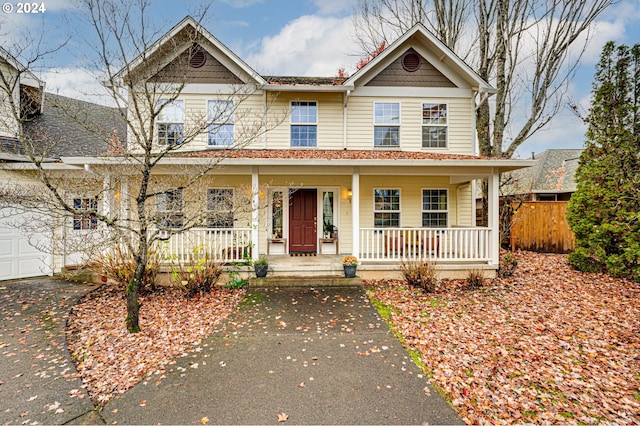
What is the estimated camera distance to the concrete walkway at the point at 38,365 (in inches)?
121

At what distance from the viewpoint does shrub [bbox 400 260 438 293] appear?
717 centimetres

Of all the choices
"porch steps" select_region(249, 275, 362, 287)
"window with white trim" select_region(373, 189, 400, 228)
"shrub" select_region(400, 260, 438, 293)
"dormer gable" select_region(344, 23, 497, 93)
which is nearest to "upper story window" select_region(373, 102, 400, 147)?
"dormer gable" select_region(344, 23, 497, 93)

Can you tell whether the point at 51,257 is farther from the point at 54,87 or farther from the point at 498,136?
the point at 498,136

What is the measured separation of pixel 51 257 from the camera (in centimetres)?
871

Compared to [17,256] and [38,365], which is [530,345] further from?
[17,256]

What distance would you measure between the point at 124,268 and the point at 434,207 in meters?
9.81

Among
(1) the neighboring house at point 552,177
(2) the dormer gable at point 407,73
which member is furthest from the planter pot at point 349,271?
(1) the neighboring house at point 552,177

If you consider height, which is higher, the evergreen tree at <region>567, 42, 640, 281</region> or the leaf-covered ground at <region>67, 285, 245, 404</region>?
the evergreen tree at <region>567, 42, 640, 281</region>

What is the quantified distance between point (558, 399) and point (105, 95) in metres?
8.26

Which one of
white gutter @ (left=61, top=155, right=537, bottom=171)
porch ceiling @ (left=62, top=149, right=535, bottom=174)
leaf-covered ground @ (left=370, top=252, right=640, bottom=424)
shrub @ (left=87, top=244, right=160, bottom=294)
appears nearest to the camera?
leaf-covered ground @ (left=370, top=252, right=640, bottom=424)

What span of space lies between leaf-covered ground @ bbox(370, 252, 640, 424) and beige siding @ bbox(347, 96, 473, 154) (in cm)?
518

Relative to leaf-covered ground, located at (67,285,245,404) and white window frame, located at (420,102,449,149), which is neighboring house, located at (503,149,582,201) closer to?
white window frame, located at (420,102,449,149)

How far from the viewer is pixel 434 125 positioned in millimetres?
10312

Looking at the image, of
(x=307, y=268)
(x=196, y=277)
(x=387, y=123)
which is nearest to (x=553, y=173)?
(x=387, y=123)
